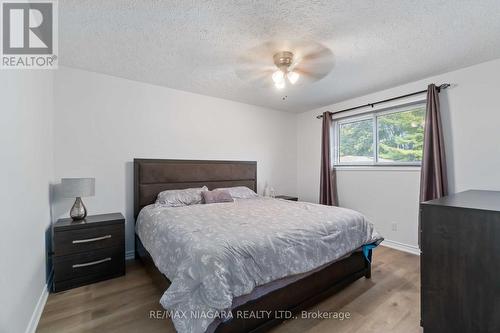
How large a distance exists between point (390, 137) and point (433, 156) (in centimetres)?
78

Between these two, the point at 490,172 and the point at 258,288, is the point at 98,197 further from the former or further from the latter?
the point at 490,172

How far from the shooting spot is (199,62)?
103 inches

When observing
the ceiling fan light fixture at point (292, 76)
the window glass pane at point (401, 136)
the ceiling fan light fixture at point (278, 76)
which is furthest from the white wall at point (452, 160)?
the ceiling fan light fixture at point (278, 76)

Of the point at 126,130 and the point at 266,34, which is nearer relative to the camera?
the point at 266,34

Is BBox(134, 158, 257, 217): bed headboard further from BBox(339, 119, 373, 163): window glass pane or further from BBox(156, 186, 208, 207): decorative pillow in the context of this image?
BBox(339, 119, 373, 163): window glass pane

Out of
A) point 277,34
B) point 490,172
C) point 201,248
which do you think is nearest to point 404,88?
point 490,172

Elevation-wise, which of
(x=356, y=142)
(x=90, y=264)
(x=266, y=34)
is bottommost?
(x=90, y=264)

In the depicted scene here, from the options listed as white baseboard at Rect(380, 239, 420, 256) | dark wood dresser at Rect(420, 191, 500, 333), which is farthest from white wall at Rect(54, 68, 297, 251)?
dark wood dresser at Rect(420, 191, 500, 333)

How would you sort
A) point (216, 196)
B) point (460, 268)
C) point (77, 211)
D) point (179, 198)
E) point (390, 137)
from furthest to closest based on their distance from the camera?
point (390, 137) < point (216, 196) < point (179, 198) < point (77, 211) < point (460, 268)

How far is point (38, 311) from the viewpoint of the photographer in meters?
1.80

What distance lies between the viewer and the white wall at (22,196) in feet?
4.13

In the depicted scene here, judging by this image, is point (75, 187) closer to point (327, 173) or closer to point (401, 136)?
point (327, 173)

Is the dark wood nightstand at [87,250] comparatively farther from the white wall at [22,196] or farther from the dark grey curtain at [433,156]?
the dark grey curtain at [433,156]
